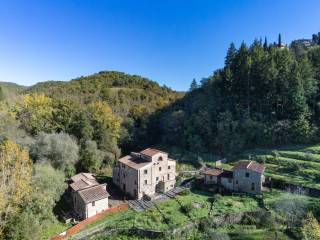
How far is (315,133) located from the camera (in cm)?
5200

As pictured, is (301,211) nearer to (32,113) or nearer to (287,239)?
(287,239)

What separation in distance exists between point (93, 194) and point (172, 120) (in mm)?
35597

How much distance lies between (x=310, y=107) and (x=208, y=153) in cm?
2431

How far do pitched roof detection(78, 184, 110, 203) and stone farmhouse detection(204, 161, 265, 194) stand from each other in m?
17.2

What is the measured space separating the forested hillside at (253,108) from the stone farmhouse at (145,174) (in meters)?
18.2

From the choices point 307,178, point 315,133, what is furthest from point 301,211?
point 315,133

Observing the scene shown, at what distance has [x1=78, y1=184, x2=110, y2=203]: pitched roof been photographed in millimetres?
34250

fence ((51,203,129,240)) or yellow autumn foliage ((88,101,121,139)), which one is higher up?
yellow autumn foliage ((88,101,121,139))

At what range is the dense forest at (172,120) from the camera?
40531mm

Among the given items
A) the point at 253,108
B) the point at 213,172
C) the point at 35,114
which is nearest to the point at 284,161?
the point at 213,172

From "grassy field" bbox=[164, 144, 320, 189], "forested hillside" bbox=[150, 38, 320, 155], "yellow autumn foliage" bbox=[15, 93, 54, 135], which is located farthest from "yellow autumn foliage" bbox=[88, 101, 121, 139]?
"forested hillside" bbox=[150, 38, 320, 155]

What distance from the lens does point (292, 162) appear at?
45.9 metres

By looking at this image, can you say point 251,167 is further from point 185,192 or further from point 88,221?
point 88,221

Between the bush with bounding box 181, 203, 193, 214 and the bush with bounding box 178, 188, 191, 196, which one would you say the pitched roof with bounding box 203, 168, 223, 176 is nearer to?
the bush with bounding box 178, 188, 191, 196
